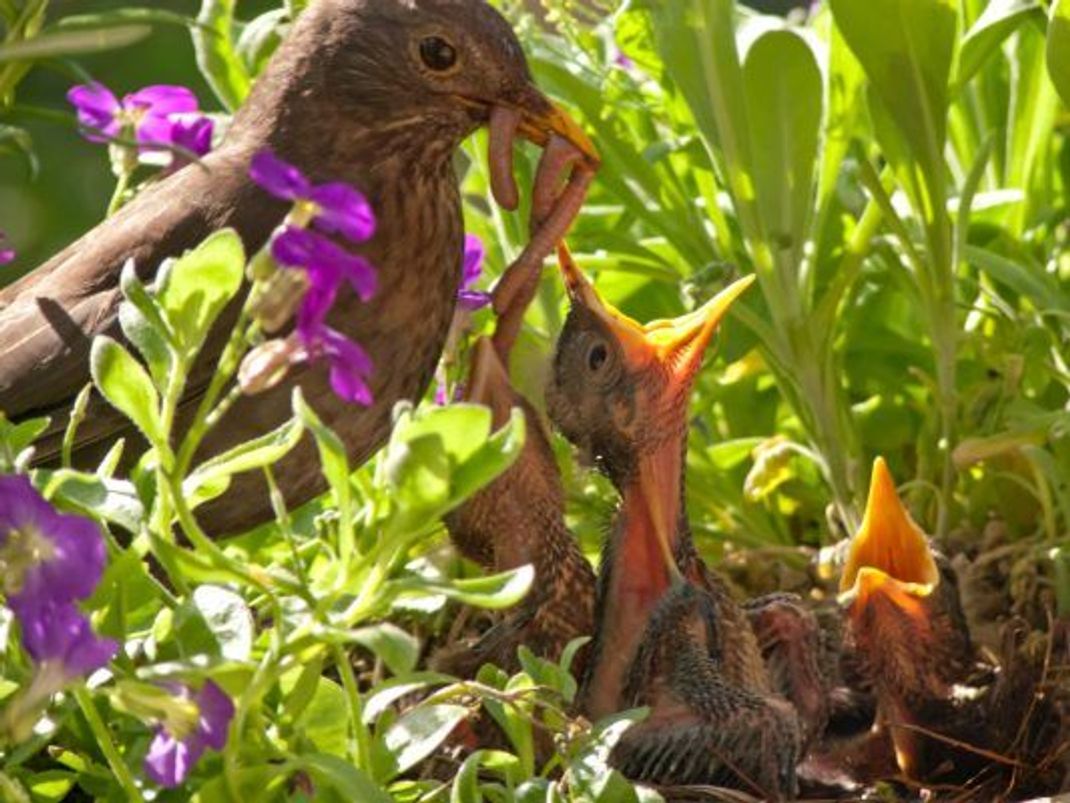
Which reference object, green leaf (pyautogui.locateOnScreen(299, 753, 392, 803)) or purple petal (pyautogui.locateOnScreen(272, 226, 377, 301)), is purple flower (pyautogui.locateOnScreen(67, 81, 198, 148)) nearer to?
purple petal (pyautogui.locateOnScreen(272, 226, 377, 301))

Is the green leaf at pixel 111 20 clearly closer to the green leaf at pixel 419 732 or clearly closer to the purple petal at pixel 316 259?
the purple petal at pixel 316 259

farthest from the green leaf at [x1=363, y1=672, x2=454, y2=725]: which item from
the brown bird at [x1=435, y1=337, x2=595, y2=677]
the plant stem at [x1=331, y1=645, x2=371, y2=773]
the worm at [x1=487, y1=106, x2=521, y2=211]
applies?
the worm at [x1=487, y1=106, x2=521, y2=211]

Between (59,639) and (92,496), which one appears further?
(92,496)

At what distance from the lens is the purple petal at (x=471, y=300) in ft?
7.58

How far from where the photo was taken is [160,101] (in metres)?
2.27

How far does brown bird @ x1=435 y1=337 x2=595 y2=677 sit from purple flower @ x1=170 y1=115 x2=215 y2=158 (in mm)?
381

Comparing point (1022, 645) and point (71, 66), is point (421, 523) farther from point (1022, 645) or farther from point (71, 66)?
point (1022, 645)

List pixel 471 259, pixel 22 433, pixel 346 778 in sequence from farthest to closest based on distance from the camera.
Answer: pixel 471 259 → pixel 22 433 → pixel 346 778

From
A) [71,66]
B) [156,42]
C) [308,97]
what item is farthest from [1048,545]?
[156,42]

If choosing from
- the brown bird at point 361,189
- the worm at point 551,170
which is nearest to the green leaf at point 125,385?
the brown bird at point 361,189

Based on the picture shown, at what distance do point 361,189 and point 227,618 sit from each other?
973 mm

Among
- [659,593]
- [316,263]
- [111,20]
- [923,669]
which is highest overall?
[111,20]

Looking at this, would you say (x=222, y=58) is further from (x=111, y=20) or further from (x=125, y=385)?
(x=125, y=385)

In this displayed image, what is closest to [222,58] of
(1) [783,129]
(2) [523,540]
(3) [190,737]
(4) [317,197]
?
(1) [783,129]
